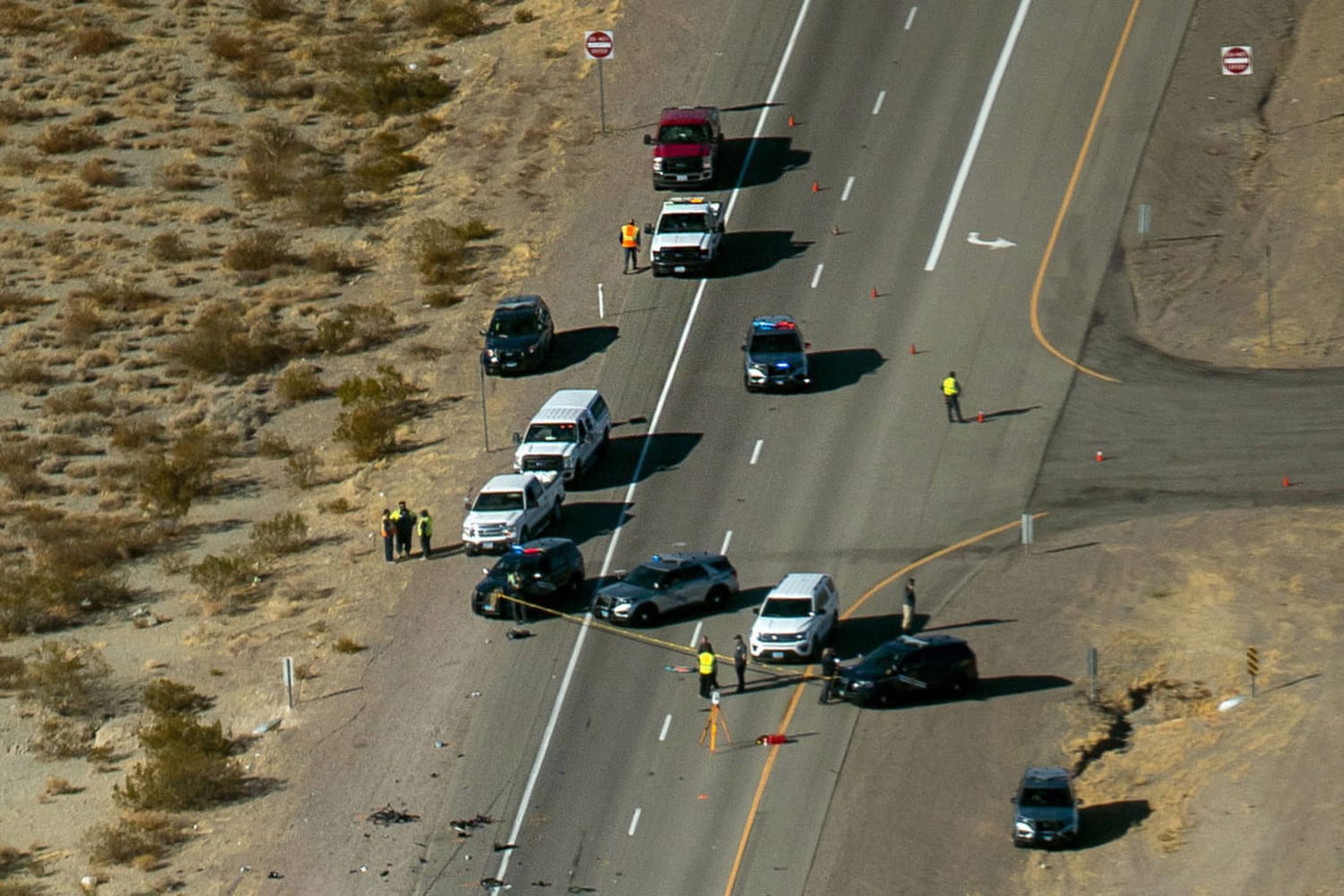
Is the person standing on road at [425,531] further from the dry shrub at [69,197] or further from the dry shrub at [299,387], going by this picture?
the dry shrub at [69,197]

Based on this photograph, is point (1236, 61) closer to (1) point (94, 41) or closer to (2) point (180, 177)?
(2) point (180, 177)

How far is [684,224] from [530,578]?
59.4 feet

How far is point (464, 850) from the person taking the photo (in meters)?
47.3

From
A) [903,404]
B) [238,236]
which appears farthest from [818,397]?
[238,236]

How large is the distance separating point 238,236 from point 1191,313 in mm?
30455

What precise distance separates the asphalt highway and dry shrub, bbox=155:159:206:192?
15.1 m

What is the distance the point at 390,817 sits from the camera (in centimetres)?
4878

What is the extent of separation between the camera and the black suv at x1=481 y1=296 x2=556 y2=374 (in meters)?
65.6

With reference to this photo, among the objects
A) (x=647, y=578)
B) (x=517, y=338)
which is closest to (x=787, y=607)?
(x=647, y=578)

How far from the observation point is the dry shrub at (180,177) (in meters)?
78.9

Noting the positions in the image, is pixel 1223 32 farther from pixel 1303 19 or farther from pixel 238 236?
pixel 238 236

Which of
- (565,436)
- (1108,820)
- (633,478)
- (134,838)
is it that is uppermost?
(565,436)

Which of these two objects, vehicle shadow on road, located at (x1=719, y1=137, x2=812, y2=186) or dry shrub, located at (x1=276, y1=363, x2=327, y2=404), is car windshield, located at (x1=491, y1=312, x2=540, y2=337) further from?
vehicle shadow on road, located at (x1=719, y1=137, x2=812, y2=186)

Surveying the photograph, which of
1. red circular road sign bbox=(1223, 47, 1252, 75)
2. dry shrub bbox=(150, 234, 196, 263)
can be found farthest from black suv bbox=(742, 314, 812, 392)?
dry shrub bbox=(150, 234, 196, 263)
